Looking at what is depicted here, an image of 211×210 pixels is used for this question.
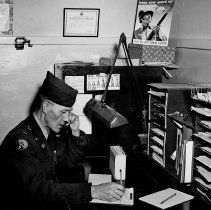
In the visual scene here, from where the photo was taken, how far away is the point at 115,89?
10.9ft

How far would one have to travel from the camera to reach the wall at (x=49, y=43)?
346cm

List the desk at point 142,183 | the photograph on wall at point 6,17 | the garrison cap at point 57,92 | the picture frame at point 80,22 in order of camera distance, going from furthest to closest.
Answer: the picture frame at point 80,22
the photograph on wall at point 6,17
the garrison cap at point 57,92
the desk at point 142,183

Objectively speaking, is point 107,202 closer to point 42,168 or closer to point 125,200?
point 125,200

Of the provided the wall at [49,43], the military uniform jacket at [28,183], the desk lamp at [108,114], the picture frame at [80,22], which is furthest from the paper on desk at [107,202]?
the picture frame at [80,22]

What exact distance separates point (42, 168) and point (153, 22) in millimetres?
1987

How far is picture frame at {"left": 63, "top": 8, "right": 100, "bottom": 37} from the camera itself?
3.58 m

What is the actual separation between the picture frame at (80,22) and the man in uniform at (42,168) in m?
1.21

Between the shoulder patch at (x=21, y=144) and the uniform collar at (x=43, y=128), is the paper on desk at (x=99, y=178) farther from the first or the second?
the shoulder patch at (x=21, y=144)

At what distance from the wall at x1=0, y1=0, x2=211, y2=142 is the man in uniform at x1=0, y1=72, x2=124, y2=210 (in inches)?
39.2

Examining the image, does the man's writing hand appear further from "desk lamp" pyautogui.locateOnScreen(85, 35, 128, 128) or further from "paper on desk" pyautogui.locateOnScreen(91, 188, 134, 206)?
"desk lamp" pyautogui.locateOnScreen(85, 35, 128, 128)

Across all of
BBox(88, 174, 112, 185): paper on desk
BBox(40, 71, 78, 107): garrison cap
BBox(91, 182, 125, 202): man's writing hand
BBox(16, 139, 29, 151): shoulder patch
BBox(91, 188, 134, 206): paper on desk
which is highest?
BBox(40, 71, 78, 107): garrison cap

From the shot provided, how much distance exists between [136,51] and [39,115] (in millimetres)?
1294

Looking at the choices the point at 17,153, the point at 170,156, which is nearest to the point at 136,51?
the point at 170,156

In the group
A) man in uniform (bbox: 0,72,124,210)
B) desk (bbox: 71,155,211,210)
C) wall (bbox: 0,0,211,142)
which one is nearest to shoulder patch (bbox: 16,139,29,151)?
man in uniform (bbox: 0,72,124,210)
